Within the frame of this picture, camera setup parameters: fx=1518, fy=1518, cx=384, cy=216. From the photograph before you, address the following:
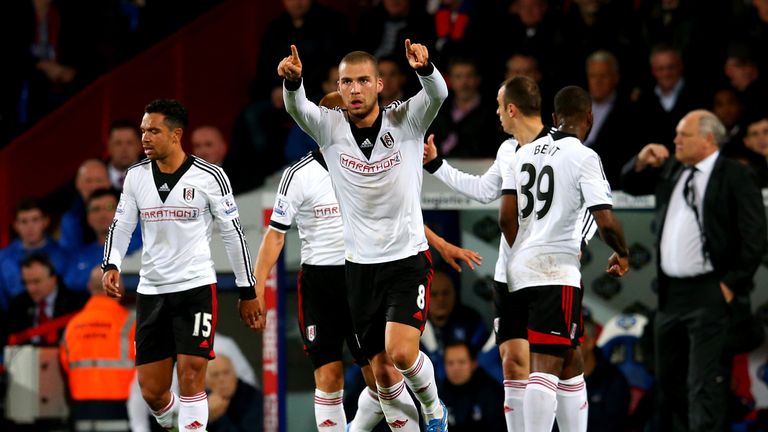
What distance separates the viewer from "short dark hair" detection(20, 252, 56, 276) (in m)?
12.4

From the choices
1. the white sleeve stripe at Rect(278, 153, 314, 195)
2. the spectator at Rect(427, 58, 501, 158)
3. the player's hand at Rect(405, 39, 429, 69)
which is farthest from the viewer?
the spectator at Rect(427, 58, 501, 158)

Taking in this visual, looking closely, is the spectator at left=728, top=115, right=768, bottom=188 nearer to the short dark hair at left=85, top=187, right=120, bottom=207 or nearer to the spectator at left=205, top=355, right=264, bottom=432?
the spectator at left=205, top=355, right=264, bottom=432

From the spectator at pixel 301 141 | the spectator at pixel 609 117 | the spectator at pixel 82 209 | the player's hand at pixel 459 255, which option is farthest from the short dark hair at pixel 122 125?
the player's hand at pixel 459 255

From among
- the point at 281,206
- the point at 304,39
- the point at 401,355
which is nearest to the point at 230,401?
the point at 281,206

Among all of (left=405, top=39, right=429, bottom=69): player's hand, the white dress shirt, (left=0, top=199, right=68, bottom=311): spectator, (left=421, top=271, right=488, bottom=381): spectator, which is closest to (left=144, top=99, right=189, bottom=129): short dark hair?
(left=405, top=39, right=429, bottom=69): player's hand

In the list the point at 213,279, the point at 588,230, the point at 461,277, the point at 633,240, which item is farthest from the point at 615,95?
the point at 213,279

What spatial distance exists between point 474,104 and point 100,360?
3533 mm

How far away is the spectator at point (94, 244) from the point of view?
12.1 m

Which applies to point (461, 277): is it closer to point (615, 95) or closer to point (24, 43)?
point (615, 95)

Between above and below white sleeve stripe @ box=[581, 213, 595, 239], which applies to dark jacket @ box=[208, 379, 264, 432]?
below

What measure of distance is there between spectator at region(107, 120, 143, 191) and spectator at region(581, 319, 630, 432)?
13.9 ft

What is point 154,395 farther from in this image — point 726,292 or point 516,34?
point 516,34

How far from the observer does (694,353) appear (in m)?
9.90

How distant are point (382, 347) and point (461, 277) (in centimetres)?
368
